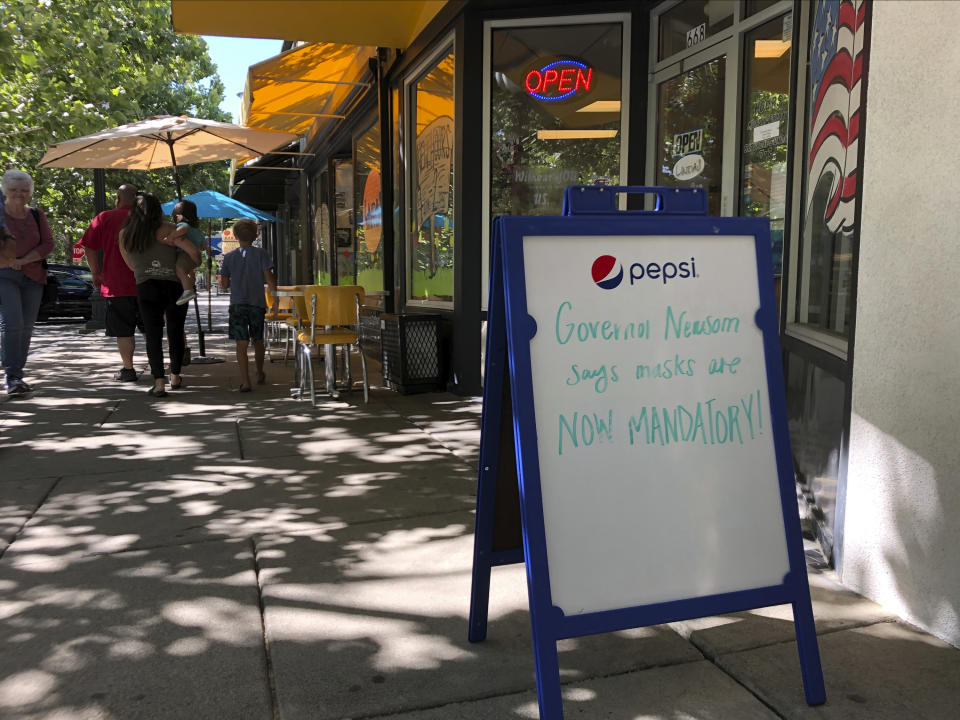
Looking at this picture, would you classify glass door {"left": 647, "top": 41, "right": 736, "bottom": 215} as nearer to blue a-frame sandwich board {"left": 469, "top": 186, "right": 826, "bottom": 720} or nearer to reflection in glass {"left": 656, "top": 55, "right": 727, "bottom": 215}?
reflection in glass {"left": 656, "top": 55, "right": 727, "bottom": 215}

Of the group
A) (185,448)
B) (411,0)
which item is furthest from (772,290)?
(411,0)

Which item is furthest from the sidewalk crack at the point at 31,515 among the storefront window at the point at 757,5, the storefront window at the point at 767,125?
the storefront window at the point at 757,5

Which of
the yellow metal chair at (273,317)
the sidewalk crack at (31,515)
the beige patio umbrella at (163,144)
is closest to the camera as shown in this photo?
the sidewalk crack at (31,515)

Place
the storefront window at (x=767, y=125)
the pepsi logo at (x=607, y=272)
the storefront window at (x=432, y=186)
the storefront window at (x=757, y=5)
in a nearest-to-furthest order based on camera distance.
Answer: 1. the pepsi logo at (x=607, y=272)
2. the storefront window at (x=767, y=125)
3. the storefront window at (x=757, y=5)
4. the storefront window at (x=432, y=186)

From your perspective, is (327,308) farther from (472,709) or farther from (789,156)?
(472,709)

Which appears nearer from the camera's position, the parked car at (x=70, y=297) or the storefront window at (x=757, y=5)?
the storefront window at (x=757, y=5)

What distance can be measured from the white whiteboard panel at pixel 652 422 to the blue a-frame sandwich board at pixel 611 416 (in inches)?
0.5

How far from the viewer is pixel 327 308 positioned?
6.94 meters

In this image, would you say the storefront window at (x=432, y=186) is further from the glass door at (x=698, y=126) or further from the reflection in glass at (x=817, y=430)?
the reflection in glass at (x=817, y=430)

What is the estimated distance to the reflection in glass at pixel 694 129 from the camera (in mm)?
6074

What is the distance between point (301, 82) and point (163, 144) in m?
1.85

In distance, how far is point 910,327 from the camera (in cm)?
265

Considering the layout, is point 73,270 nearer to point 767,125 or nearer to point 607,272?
point 767,125

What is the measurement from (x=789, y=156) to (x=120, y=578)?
362 cm
